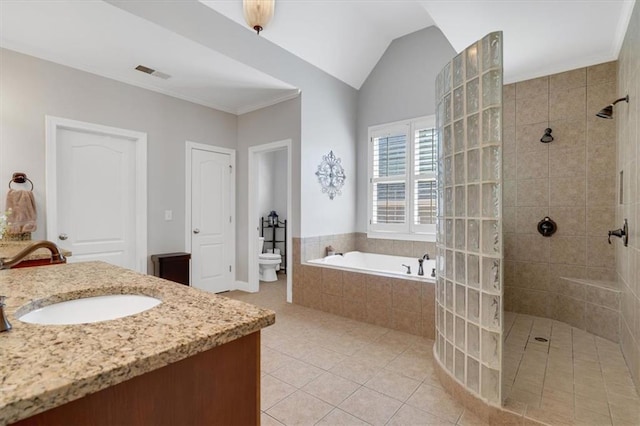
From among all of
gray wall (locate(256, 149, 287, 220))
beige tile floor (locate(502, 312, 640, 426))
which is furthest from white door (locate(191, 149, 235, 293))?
beige tile floor (locate(502, 312, 640, 426))

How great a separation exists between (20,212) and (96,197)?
68cm

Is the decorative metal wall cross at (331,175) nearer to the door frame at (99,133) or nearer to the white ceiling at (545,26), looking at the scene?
the white ceiling at (545,26)

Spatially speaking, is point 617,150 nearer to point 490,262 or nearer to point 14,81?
point 490,262

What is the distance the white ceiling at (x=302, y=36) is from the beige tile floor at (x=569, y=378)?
2.46m

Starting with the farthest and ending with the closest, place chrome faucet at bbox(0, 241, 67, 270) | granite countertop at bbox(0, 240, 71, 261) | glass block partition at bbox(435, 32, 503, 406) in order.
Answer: granite countertop at bbox(0, 240, 71, 261) < glass block partition at bbox(435, 32, 503, 406) < chrome faucet at bbox(0, 241, 67, 270)

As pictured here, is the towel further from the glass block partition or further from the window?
the window

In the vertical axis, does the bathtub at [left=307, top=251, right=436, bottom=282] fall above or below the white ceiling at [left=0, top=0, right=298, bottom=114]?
below

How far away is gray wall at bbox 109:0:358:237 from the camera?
2621 mm

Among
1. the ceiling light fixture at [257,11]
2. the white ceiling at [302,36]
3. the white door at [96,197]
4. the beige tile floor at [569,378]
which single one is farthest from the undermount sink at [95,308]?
the white door at [96,197]

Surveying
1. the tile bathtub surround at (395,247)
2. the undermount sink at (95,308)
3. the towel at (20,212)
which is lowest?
the tile bathtub surround at (395,247)

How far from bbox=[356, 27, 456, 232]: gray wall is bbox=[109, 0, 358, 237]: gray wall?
0.13 metres

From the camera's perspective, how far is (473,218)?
5.74 feet

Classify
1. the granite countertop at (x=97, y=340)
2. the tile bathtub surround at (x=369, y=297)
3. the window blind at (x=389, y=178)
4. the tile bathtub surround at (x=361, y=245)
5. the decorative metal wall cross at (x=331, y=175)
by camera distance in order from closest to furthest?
the granite countertop at (x=97, y=340)
the tile bathtub surround at (x=369, y=297)
the tile bathtub surround at (x=361, y=245)
the decorative metal wall cross at (x=331, y=175)
the window blind at (x=389, y=178)

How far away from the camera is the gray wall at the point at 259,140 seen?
3875mm
